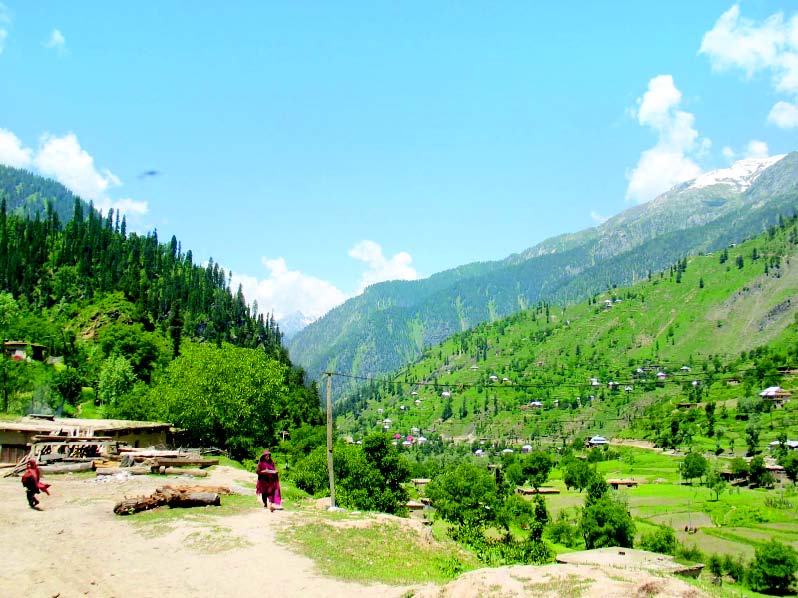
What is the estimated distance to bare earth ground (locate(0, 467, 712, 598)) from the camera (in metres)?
13.7

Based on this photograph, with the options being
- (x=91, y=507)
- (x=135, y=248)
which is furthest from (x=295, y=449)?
(x=135, y=248)

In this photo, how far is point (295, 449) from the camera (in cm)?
8519

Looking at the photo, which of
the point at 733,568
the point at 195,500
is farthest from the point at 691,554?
the point at 195,500

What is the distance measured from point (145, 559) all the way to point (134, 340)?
99927 mm

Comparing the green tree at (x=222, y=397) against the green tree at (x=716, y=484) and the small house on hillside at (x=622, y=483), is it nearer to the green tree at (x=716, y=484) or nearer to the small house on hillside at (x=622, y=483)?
the green tree at (x=716, y=484)

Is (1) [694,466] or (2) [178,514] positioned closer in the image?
(2) [178,514]

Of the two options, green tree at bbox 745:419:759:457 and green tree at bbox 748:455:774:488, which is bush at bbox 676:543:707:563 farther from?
green tree at bbox 745:419:759:457

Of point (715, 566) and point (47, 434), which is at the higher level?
point (47, 434)

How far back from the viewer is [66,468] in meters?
34.9

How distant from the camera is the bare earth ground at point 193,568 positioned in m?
13.7

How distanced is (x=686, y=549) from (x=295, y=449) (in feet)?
161

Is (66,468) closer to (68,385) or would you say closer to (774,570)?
(774,570)

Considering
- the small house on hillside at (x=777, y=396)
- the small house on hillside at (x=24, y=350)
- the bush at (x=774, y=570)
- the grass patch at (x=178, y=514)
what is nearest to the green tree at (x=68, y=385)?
the small house on hillside at (x=24, y=350)

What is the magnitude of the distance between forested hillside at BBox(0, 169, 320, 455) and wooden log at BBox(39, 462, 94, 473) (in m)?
22.9
